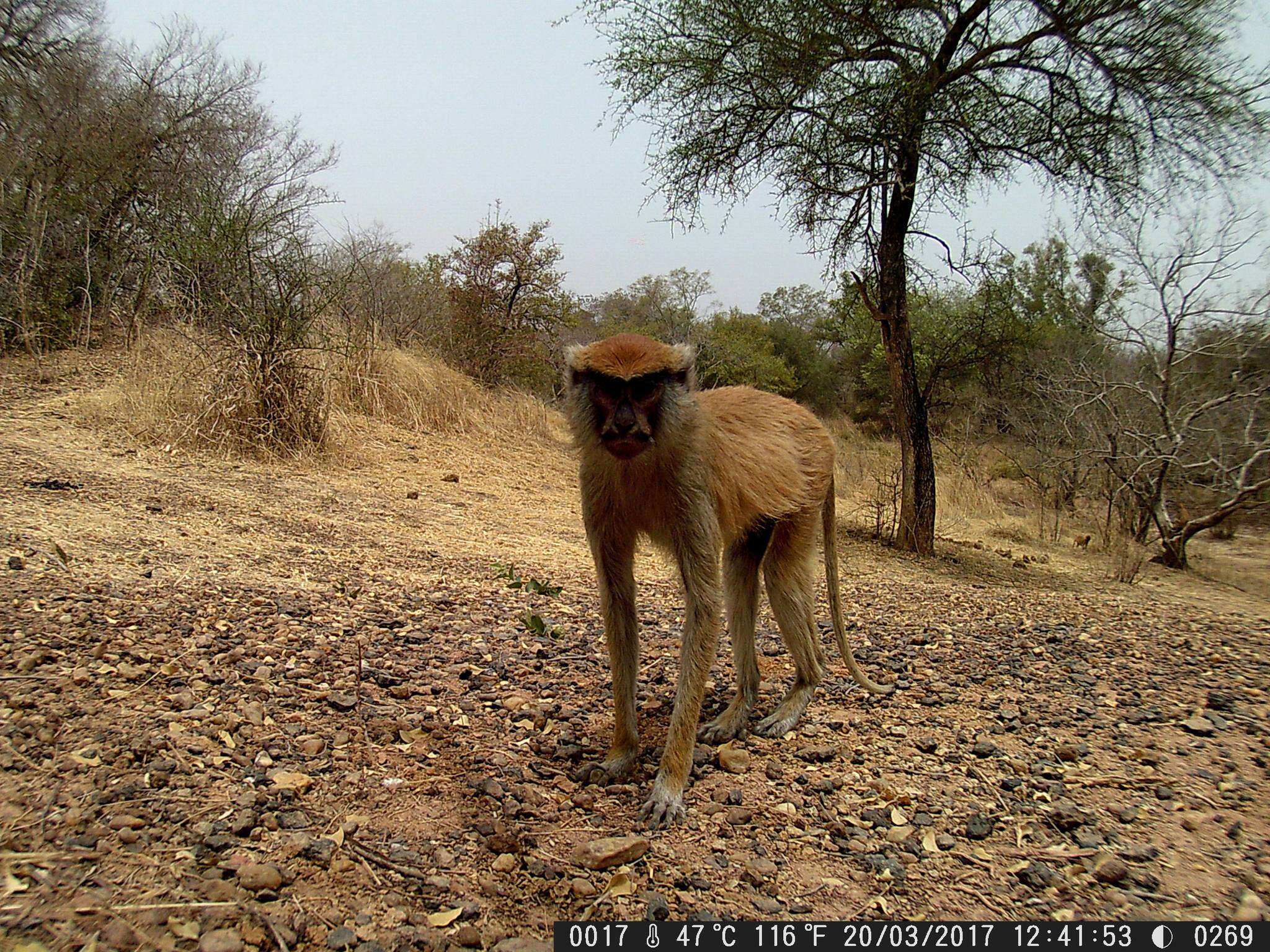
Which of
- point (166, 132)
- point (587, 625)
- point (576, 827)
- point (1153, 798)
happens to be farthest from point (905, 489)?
point (166, 132)

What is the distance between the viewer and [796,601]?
146 inches

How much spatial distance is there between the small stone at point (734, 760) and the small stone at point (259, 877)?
68.9 inches

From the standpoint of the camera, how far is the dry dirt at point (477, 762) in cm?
190

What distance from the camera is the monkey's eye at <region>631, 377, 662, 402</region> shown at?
2756 mm

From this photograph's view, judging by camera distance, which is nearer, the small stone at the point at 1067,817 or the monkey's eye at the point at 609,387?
the small stone at the point at 1067,817

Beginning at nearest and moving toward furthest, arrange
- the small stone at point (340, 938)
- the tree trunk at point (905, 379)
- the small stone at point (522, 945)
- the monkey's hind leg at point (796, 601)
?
the small stone at point (340, 938) → the small stone at point (522, 945) → the monkey's hind leg at point (796, 601) → the tree trunk at point (905, 379)

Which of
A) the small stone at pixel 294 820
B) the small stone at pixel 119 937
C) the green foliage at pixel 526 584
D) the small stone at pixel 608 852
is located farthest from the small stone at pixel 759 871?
the green foliage at pixel 526 584

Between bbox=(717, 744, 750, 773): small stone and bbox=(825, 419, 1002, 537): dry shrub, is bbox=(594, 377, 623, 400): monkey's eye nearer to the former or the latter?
bbox=(717, 744, 750, 773): small stone

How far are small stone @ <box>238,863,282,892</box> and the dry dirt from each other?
1 centimetres

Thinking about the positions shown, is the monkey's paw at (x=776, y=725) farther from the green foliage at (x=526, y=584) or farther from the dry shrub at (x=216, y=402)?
the dry shrub at (x=216, y=402)

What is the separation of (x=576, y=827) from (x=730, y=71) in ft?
27.0

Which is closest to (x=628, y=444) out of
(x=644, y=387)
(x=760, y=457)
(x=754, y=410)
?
(x=644, y=387)

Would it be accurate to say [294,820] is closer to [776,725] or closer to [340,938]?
[340,938]
